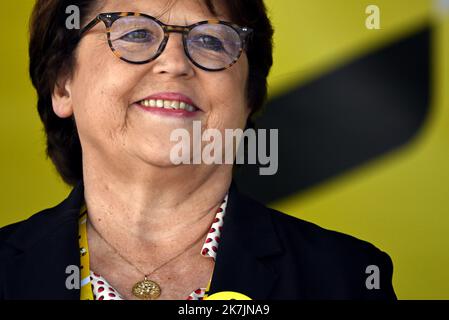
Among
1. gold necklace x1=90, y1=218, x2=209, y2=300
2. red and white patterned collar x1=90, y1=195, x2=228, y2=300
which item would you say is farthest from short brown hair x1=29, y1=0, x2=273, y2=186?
gold necklace x1=90, y1=218, x2=209, y2=300

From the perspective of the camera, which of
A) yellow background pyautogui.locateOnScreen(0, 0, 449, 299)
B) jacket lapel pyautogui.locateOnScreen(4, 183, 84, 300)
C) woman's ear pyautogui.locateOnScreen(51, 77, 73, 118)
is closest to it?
jacket lapel pyautogui.locateOnScreen(4, 183, 84, 300)

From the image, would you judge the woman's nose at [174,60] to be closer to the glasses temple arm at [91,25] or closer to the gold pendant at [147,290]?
the glasses temple arm at [91,25]

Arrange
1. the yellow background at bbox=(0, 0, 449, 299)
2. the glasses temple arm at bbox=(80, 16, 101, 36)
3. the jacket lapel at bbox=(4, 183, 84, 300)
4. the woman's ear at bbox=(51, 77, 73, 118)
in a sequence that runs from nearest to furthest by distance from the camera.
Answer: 1. the jacket lapel at bbox=(4, 183, 84, 300)
2. the glasses temple arm at bbox=(80, 16, 101, 36)
3. the woman's ear at bbox=(51, 77, 73, 118)
4. the yellow background at bbox=(0, 0, 449, 299)

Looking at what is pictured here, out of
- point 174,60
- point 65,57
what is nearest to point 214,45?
point 174,60

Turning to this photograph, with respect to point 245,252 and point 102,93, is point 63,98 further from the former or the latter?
point 245,252

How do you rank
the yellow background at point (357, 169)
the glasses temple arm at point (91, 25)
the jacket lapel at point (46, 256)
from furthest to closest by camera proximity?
1. the yellow background at point (357, 169)
2. the glasses temple arm at point (91, 25)
3. the jacket lapel at point (46, 256)

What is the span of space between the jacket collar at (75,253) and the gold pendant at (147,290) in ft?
0.47

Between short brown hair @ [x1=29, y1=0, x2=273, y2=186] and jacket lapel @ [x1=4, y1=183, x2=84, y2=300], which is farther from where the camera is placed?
short brown hair @ [x1=29, y1=0, x2=273, y2=186]

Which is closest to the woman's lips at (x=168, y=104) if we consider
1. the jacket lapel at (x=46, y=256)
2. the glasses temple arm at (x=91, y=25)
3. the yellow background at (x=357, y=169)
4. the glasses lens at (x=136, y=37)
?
the glasses lens at (x=136, y=37)

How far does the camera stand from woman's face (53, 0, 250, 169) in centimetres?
180

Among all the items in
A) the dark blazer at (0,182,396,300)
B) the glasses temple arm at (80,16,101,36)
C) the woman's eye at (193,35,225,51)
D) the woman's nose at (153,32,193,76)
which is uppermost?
the glasses temple arm at (80,16,101,36)

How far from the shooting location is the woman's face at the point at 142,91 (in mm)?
1803

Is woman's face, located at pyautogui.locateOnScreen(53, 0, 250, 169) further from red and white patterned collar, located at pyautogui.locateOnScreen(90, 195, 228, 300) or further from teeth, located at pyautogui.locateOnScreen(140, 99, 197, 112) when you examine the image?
red and white patterned collar, located at pyautogui.locateOnScreen(90, 195, 228, 300)

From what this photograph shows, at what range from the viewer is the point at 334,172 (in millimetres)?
2635
